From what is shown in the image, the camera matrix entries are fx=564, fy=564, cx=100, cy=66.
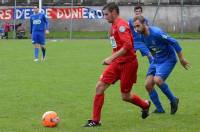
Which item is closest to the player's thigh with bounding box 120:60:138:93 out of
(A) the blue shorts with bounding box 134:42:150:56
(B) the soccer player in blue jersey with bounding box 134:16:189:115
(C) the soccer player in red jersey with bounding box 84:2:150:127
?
(C) the soccer player in red jersey with bounding box 84:2:150:127

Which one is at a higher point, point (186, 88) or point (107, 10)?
point (107, 10)

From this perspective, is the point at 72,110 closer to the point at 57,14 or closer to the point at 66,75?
the point at 66,75

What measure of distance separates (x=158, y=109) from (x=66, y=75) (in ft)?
22.6

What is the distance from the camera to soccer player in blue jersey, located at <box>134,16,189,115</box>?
9.54 meters

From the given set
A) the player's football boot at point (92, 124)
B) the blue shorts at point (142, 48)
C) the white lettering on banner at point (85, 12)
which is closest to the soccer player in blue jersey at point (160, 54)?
the player's football boot at point (92, 124)

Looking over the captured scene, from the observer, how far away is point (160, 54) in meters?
9.90

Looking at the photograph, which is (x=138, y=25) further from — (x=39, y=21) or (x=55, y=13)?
(x=55, y=13)

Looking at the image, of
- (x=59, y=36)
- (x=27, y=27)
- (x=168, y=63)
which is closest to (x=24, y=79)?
(x=168, y=63)

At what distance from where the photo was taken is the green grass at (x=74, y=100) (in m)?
9.02

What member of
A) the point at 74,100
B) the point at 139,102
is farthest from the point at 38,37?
the point at 139,102

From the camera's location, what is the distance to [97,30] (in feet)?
152

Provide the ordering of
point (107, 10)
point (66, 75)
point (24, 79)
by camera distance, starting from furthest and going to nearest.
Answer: point (66, 75) → point (24, 79) → point (107, 10)

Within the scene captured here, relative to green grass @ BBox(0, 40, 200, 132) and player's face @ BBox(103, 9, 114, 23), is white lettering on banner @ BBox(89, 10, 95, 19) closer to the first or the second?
green grass @ BBox(0, 40, 200, 132)

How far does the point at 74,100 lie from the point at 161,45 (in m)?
2.85
